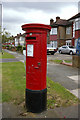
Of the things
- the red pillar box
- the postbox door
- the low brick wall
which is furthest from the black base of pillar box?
the low brick wall

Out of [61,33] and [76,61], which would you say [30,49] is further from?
[61,33]

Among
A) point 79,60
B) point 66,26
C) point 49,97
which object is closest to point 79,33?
point 66,26

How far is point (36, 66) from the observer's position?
3.38m

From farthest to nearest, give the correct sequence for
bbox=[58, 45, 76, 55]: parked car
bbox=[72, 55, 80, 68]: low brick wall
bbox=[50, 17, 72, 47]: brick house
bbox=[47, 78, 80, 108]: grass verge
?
bbox=[50, 17, 72, 47]: brick house, bbox=[58, 45, 76, 55]: parked car, bbox=[72, 55, 80, 68]: low brick wall, bbox=[47, 78, 80, 108]: grass verge

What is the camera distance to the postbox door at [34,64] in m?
3.34

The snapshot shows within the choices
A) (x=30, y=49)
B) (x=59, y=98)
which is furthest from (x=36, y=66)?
(x=59, y=98)

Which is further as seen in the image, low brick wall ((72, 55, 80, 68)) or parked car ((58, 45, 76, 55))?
parked car ((58, 45, 76, 55))

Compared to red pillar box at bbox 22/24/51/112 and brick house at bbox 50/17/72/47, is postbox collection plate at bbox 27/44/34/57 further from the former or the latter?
brick house at bbox 50/17/72/47

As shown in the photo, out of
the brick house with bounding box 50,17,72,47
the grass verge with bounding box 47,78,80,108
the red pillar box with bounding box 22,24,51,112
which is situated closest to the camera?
the red pillar box with bounding box 22,24,51,112

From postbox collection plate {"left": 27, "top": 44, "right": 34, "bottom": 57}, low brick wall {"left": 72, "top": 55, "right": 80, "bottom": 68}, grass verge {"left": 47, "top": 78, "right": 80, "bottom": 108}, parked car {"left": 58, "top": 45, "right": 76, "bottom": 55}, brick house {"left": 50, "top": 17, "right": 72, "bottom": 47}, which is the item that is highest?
brick house {"left": 50, "top": 17, "right": 72, "bottom": 47}

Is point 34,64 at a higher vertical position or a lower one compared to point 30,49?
lower

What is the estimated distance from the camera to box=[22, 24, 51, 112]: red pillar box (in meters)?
3.32

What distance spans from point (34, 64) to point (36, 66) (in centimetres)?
7

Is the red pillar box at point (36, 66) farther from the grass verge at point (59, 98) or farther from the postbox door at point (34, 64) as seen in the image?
the grass verge at point (59, 98)
